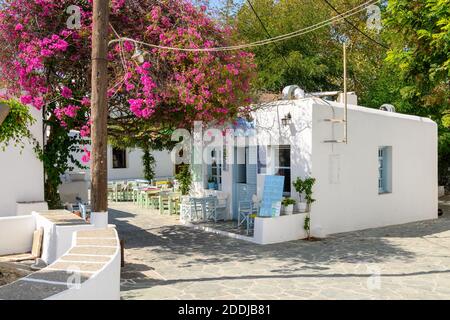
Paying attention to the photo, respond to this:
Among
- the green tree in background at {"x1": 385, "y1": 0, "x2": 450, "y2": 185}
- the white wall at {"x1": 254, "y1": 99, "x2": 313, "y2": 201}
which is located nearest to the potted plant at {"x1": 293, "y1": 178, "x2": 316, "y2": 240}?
the white wall at {"x1": 254, "y1": 99, "x2": 313, "y2": 201}

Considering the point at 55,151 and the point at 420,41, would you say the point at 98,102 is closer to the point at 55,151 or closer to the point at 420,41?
the point at 55,151

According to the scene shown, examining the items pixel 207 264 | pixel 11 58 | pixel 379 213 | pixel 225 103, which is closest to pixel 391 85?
pixel 379 213

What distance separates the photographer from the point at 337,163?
1350 cm

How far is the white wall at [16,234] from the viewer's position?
9664 millimetres

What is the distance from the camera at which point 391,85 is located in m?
22.3

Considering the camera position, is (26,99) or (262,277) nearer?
(262,277)

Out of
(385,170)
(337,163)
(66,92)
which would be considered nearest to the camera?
(66,92)

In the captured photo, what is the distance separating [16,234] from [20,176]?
188 cm

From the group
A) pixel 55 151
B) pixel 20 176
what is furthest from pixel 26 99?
pixel 20 176

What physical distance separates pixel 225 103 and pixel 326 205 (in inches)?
176

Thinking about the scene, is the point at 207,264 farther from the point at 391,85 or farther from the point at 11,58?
the point at 391,85

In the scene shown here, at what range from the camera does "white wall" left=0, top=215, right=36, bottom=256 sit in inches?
380

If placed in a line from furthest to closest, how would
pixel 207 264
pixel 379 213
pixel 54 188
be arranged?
pixel 379 213 < pixel 54 188 < pixel 207 264

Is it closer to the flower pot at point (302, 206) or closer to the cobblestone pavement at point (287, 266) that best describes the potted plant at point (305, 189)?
the flower pot at point (302, 206)
